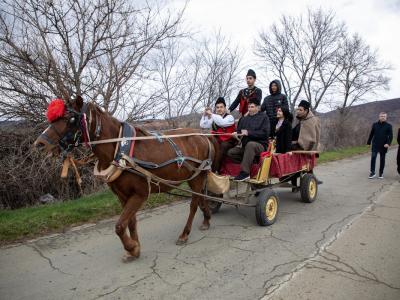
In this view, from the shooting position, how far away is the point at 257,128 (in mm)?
5645

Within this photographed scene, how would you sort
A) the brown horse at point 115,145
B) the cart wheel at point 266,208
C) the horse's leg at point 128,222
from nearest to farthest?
the brown horse at point 115,145
the horse's leg at point 128,222
the cart wheel at point 266,208

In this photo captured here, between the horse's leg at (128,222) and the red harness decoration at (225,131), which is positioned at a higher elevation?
the red harness decoration at (225,131)

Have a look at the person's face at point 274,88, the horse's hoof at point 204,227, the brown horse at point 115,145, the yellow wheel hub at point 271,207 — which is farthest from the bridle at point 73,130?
the person's face at point 274,88

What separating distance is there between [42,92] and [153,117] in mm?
2846

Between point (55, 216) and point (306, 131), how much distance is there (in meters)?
4.97

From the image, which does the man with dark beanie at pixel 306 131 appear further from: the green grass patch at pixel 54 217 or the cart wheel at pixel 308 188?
the green grass patch at pixel 54 217

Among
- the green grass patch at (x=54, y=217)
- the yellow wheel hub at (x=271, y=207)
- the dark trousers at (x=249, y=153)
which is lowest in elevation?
the green grass patch at (x=54, y=217)

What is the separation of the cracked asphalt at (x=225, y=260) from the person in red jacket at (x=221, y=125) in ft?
4.00

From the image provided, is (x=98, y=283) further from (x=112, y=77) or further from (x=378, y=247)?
(x=112, y=77)

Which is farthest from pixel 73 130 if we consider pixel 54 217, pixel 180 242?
pixel 54 217

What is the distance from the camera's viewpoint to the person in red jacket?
5.78 m

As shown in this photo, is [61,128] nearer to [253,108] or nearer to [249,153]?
[249,153]

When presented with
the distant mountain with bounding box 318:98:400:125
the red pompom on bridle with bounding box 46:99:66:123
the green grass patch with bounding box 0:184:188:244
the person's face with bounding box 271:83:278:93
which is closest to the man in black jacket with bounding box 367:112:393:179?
the person's face with bounding box 271:83:278:93

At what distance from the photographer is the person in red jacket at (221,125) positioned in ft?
19.0
